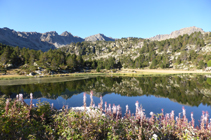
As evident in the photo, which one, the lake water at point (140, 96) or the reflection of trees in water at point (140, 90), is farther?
the reflection of trees in water at point (140, 90)

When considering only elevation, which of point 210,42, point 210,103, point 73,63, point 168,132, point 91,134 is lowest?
point 210,103

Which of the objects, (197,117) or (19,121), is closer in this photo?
(19,121)

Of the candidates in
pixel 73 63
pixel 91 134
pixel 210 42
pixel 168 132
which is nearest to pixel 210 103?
pixel 168 132

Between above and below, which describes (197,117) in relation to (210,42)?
below

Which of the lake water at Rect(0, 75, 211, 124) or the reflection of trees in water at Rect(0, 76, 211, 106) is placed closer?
the lake water at Rect(0, 75, 211, 124)

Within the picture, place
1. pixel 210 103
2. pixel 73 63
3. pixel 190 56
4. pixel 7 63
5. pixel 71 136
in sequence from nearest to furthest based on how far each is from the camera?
pixel 71 136 < pixel 210 103 < pixel 7 63 < pixel 73 63 < pixel 190 56

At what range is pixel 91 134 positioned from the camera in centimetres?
581

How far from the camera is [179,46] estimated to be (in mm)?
196250

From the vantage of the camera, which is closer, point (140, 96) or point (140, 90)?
point (140, 96)

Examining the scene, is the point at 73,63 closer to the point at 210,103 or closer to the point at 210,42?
the point at 210,103

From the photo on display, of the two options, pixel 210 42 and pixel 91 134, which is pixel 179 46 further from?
pixel 91 134

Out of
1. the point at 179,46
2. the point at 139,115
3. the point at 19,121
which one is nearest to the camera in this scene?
the point at 19,121

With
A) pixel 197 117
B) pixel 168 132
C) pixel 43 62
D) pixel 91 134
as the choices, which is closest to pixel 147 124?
pixel 168 132

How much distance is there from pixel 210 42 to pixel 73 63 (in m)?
192
